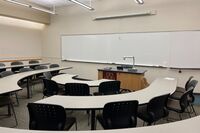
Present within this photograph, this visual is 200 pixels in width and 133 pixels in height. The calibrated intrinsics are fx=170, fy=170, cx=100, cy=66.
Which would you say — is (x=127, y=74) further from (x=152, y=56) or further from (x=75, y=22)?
(x=75, y=22)

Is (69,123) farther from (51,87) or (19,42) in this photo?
(19,42)

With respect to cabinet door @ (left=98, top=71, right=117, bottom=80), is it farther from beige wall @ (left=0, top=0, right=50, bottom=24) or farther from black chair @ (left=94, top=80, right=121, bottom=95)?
beige wall @ (left=0, top=0, right=50, bottom=24)

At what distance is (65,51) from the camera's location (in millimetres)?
7887

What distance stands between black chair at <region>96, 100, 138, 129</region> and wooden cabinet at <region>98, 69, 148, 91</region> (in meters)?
2.67

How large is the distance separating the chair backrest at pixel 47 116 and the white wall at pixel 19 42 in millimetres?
5693

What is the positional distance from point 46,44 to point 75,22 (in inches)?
81.5

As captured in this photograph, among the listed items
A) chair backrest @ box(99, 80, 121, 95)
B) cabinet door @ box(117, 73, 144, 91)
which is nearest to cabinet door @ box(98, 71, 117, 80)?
cabinet door @ box(117, 73, 144, 91)

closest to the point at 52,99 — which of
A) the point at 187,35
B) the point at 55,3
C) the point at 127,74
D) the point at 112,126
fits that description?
the point at 112,126

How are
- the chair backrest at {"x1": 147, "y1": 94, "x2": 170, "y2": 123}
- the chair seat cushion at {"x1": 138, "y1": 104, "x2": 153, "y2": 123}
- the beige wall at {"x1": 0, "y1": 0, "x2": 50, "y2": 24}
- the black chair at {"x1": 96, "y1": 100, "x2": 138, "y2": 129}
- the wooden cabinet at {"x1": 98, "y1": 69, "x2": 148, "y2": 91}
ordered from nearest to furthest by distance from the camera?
1. the black chair at {"x1": 96, "y1": 100, "x2": 138, "y2": 129}
2. the chair backrest at {"x1": 147, "y1": 94, "x2": 170, "y2": 123}
3. the chair seat cushion at {"x1": 138, "y1": 104, "x2": 153, "y2": 123}
4. the wooden cabinet at {"x1": 98, "y1": 69, "x2": 148, "y2": 91}
5. the beige wall at {"x1": 0, "y1": 0, "x2": 50, "y2": 24}

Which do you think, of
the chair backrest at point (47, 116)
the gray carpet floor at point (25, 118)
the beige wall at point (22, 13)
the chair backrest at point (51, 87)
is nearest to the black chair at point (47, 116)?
the chair backrest at point (47, 116)

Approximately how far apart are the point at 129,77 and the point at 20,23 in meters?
5.62

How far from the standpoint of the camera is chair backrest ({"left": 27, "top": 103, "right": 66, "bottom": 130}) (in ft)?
6.89

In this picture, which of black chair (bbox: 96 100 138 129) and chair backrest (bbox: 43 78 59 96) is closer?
black chair (bbox: 96 100 138 129)

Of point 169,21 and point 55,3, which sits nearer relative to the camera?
point 169,21
